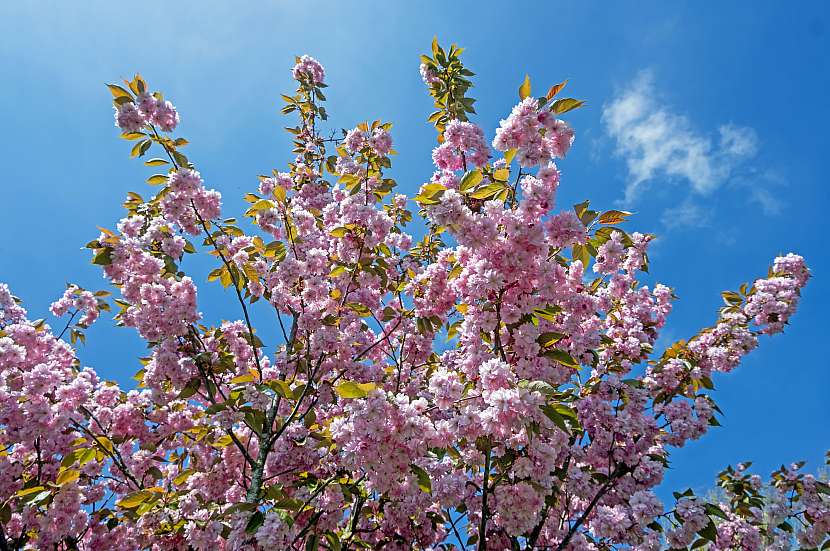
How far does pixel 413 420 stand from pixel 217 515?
232 cm

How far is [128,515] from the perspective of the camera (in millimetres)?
4703

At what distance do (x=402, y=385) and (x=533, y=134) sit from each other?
3519 mm

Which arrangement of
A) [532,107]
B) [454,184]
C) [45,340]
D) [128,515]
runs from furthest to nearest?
[45,340] → [454,184] → [128,515] → [532,107]

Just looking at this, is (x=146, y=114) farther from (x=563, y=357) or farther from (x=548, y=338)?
(x=563, y=357)

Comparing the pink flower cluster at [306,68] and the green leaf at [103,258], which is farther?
the pink flower cluster at [306,68]

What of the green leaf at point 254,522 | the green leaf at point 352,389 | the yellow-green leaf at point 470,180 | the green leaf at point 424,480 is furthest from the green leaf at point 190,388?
the yellow-green leaf at point 470,180

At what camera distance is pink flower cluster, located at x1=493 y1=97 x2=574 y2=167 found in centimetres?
421

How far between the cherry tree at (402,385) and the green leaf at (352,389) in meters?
0.02

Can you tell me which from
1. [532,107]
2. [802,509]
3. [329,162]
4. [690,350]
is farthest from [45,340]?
[802,509]

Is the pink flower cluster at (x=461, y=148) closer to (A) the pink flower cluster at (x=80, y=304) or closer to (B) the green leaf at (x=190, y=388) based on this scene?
(B) the green leaf at (x=190, y=388)

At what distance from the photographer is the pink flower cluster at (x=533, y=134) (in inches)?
166

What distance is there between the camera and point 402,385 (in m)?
6.19

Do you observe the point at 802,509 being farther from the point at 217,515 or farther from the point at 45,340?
the point at 45,340

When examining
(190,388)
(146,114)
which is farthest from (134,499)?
(146,114)
